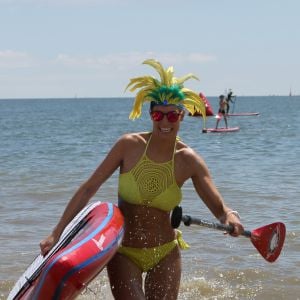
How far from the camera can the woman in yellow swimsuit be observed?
395cm

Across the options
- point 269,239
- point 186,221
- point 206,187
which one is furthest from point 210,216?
point 186,221

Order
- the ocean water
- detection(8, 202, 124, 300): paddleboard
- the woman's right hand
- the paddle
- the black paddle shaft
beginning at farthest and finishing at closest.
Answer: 1. the ocean water
2. the paddle
3. the woman's right hand
4. the black paddle shaft
5. detection(8, 202, 124, 300): paddleboard

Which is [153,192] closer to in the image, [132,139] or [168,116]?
[132,139]

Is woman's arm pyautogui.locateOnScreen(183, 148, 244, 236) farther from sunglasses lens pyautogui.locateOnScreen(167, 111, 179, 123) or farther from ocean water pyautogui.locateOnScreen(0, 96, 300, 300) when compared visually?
ocean water pyautogui.locateOnScreen(0, 96, 300, 300)

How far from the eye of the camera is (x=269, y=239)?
13.8 feet

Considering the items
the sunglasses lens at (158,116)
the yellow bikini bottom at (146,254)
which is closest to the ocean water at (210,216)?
the yellow bikini bottom at (146,254)

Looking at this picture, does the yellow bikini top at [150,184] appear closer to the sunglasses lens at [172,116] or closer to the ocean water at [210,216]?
the sunglasses lens at [172,116]

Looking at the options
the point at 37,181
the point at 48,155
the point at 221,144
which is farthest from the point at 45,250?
the point at 221,144

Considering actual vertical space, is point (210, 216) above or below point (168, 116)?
below

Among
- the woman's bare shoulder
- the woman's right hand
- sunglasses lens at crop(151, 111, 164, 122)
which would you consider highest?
sunglasses lens at crop(151, 111, 164, 122)

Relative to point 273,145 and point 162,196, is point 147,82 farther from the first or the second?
point 273,145

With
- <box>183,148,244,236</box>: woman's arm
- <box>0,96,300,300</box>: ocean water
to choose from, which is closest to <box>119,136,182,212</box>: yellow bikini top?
<box>183,148,244,236</box>: woman's arm

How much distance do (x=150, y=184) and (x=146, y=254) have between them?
399mm

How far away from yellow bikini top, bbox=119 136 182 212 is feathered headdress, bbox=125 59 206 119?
1.01 feet
